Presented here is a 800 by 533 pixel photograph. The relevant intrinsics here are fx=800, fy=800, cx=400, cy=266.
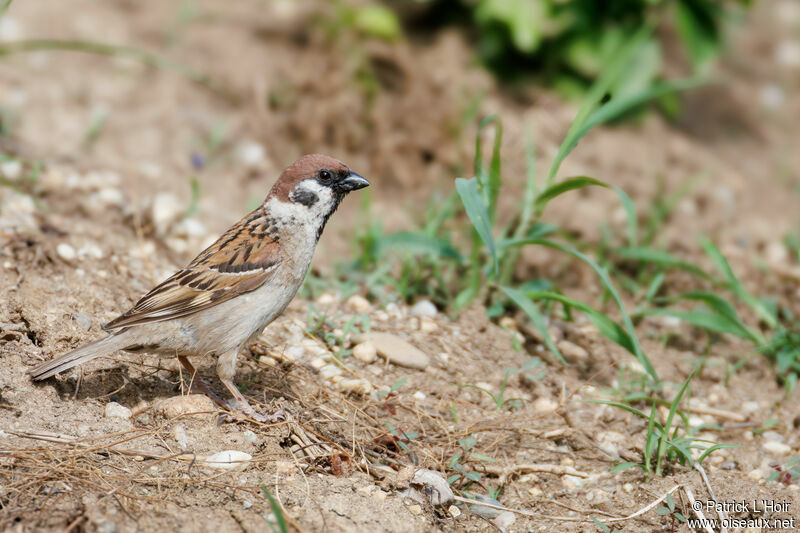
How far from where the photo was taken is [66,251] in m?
4.39

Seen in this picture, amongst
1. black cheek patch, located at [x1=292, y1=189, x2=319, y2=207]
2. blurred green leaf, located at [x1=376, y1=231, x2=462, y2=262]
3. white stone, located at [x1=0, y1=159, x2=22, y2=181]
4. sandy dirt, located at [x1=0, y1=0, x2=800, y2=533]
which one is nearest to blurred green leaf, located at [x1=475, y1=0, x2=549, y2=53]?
sandy dirt, located at [x1=0, y1=0, x2=800, y2=533]

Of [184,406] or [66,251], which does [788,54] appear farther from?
[184,406]

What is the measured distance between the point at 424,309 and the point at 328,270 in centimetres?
78

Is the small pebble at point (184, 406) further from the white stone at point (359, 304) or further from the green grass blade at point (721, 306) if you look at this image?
the green grass blade at point (721, 306)

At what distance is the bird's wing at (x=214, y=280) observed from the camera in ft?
11.9

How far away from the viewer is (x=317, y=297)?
184 inches

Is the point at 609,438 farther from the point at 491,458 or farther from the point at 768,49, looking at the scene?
the point at 768,49

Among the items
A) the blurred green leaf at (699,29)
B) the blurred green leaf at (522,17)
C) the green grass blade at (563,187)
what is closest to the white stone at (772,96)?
the blurred green leaf at (699,29)

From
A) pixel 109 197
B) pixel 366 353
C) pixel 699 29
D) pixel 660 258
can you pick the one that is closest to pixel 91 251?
pixel 109 197

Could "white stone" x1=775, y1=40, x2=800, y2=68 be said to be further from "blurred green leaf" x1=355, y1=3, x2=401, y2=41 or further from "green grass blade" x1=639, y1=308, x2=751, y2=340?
"green grass blade" x1=639, y1=308, x2=751, y2=340

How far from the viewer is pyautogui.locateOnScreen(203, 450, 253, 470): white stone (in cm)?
320

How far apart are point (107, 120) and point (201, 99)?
78 cm

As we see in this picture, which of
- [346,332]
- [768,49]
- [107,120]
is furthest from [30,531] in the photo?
[768,49]

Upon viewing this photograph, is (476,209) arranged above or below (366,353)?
above
